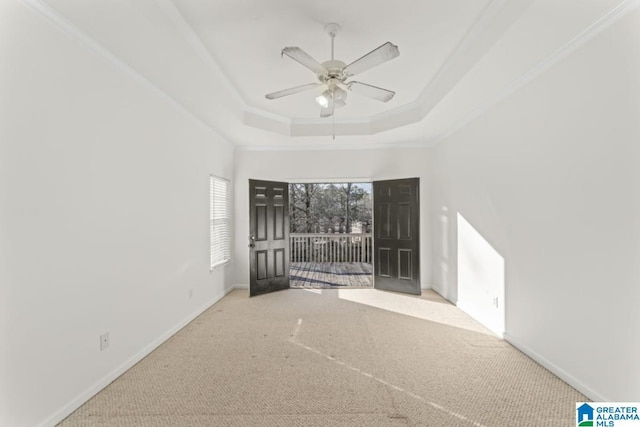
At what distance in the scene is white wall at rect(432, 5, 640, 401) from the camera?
6.10 feet

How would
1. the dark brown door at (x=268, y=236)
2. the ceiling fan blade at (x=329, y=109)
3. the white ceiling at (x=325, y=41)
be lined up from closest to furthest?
the white ceiling at (x=325, y=41)
the ceiling fan blade at (x=329, y=109)
the dark brown door at (x=268, y=236)

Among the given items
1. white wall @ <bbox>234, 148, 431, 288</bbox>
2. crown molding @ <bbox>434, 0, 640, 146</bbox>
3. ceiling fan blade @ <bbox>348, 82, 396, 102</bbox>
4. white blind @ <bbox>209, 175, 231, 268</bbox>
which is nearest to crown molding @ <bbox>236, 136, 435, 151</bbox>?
white wall @ <bbox>234, 148, 431, 288</bbox>

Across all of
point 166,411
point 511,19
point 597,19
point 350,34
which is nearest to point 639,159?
point 597,19

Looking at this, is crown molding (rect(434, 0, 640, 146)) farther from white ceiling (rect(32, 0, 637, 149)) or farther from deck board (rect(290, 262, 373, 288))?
deck board (rect(290, 262, 373, 288))

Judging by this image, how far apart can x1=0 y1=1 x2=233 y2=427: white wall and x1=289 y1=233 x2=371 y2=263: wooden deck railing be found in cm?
499

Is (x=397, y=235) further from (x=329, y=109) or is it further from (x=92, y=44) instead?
(x=92, y=44)

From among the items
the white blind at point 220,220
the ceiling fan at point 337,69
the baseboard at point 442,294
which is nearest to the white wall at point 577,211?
the baseboard at point 442,294

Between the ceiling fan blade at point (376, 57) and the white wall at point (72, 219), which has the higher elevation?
the ceiling fan blade at point (376, 57)

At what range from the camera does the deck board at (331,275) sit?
572cm

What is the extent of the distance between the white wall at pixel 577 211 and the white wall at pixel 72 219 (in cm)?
362

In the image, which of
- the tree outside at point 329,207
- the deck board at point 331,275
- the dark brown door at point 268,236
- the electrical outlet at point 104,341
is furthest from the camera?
the tree outside at point 329,207

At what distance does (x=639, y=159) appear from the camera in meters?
1.79

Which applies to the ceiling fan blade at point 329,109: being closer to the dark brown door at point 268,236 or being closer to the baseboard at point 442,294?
the dark brown door at point 268,236

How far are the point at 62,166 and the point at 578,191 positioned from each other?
3.68 metres
